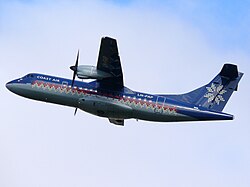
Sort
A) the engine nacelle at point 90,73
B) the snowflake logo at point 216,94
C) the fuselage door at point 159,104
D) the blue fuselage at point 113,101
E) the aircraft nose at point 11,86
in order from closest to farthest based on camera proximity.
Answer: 1. the engine nacelle at point 90,73
2. the blue fuselage at point 113,101
3. the fuselage door at point 159,104
4. the snowflake logo at point 216,94
5. the aircraft nose at point 11,86

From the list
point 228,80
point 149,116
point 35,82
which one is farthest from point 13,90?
point 228,80

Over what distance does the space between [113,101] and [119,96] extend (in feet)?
2.39

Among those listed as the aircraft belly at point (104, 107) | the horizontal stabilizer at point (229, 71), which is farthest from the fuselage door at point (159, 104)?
the horizontal stabilizer at point (229, 71)

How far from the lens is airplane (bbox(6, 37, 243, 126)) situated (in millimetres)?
71812

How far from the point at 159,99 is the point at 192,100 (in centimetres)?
311

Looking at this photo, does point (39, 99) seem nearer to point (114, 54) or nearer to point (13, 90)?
point (13, 90)

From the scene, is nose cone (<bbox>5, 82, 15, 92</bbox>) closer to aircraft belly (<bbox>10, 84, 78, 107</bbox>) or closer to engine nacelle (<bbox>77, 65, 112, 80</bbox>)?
aircraft belly (<bbox>10, 84, 78, 107</bbox>)

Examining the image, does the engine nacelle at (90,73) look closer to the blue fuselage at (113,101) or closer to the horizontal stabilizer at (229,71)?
the blue fuselage at (113,101)

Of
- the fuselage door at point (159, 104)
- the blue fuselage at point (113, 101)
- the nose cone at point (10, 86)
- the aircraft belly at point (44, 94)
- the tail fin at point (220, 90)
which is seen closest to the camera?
the blue fuselage at point (113, 101)

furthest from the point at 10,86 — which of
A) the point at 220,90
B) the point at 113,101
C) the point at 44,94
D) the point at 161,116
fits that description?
the point at 220,90

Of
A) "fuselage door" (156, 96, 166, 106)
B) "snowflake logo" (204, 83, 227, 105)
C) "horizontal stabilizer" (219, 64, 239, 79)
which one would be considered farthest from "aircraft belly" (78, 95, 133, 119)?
"horizontal stabilizer" (219, 64, 239, 79)

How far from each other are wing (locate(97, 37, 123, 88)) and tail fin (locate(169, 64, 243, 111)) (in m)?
6.43

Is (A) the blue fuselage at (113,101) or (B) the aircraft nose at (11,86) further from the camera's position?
(B) the aircraft nose at (11,86)

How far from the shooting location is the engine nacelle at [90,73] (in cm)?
7175
